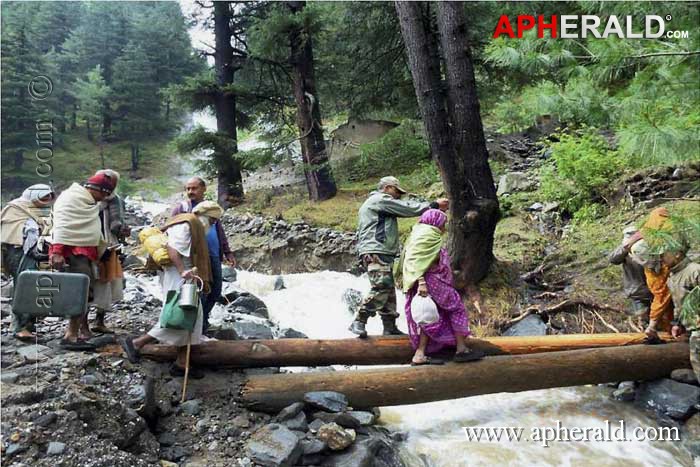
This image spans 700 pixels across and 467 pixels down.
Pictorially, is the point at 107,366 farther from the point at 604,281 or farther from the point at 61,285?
the point at 604,281

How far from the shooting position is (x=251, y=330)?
230 inches

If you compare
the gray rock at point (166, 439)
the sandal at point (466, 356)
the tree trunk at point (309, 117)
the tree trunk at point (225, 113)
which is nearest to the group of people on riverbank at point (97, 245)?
the gray rock at point (166, 439)

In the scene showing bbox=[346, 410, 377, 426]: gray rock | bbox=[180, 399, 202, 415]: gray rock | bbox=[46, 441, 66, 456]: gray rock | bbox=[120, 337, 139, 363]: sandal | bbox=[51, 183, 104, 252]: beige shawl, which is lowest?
bbox=[346, 410, 377, 426]: gray rock

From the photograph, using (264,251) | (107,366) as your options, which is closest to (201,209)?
(107,366)

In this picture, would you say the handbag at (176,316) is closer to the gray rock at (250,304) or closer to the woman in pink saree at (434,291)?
the woman in pink saree at (434,291)

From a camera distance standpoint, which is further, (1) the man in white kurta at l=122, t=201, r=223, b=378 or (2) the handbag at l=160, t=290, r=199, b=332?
(1) the man in white kurta at l=122, t=201, r=223, b=378

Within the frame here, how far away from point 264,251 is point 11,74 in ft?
65.2

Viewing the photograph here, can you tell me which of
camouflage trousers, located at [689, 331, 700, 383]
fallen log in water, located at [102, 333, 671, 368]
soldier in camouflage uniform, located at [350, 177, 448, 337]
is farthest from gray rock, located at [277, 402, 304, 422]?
camouflage trousers, located at [689, 331, 700, 383]

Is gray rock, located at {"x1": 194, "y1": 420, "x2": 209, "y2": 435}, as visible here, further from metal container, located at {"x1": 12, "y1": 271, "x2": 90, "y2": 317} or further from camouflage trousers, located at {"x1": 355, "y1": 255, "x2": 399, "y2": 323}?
camouflage trousers, located at {"x1": 355, "y1": 255, "x2": 399, "y2": 323}

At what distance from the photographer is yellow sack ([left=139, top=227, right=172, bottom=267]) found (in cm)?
419

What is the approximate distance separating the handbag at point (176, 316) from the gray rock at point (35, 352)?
Answer: 1054 millimetres

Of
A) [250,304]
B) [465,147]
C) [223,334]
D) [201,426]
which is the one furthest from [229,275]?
[201,426]

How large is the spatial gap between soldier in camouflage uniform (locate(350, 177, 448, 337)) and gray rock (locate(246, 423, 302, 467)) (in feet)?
5.51

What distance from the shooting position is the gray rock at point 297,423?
3.79m
